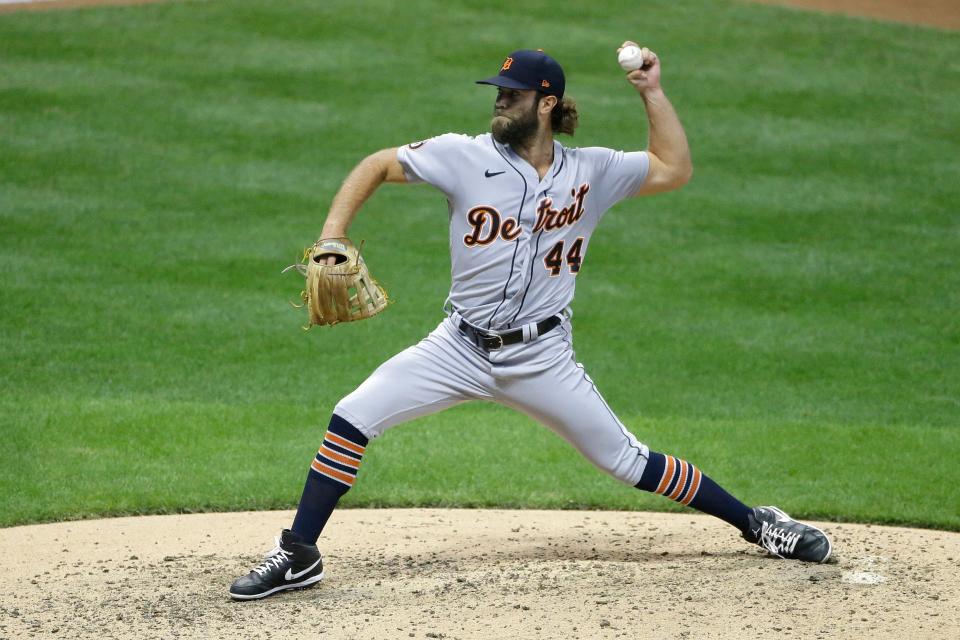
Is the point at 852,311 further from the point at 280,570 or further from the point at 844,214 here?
the point at 280,570

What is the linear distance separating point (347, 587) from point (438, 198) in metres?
7.45

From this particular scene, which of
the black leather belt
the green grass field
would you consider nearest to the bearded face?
the black leather belt

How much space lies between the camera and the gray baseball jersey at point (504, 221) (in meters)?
4.40

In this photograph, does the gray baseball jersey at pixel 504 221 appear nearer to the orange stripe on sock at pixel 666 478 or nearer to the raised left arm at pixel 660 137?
the raised left arm at pixel 660 137

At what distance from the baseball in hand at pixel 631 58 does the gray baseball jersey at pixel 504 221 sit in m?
0.39

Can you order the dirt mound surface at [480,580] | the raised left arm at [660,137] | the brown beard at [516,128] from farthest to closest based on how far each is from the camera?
the raised left arm at [660,137]
the brown beard at [516,128]
the dirt mound surface at [480,580]

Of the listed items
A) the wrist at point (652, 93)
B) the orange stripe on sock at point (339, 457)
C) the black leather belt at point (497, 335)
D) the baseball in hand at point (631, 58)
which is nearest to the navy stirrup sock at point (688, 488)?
the black leather belt at point (497, 335)

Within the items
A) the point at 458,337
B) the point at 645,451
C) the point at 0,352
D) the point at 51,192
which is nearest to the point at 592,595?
the point at 645,451

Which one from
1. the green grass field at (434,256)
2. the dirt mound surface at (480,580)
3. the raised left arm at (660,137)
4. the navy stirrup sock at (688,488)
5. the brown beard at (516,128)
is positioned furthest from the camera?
the green grass field at (434,256)

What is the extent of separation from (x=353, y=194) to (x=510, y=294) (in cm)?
66

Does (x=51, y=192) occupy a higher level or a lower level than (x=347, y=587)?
higher

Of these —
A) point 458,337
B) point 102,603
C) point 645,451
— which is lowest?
point 102,603

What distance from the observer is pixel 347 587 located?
4.47m

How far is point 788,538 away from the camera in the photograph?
4.68 metres
